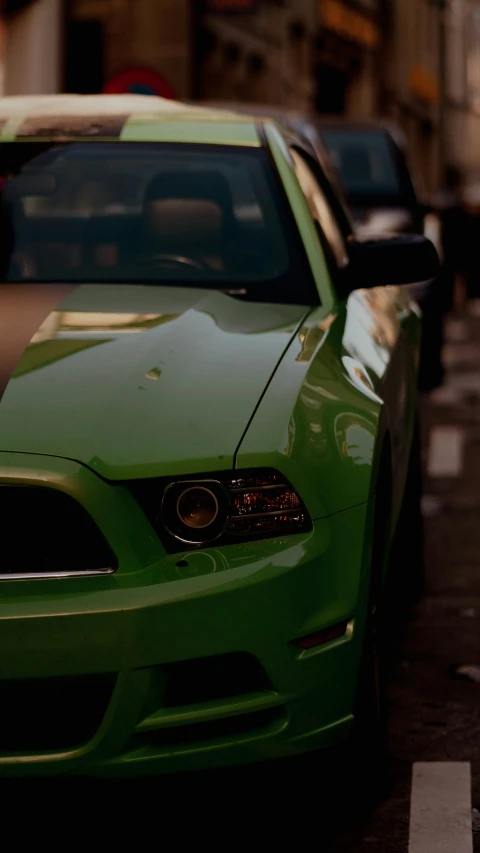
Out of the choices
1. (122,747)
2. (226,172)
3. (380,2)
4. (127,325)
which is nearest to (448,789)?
(122,747)

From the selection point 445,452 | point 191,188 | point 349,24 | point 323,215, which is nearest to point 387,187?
point 445,452

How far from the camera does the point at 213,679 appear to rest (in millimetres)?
3490

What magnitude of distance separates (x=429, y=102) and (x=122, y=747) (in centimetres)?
5015

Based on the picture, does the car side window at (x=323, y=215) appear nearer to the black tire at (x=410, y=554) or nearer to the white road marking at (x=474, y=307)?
the black tire at (x=410, y=554)

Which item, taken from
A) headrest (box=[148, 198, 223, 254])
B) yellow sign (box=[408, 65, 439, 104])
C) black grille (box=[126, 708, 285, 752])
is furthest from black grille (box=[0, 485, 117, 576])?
yellow sign (box=[408, 65, 439, 104])

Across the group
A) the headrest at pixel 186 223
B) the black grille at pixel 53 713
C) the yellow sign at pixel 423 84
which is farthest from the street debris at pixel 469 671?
the yellow sign at pixel 423 84

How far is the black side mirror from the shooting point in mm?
4902

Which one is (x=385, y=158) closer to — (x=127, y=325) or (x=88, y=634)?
(x=127, y=325)

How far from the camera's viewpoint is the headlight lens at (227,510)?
11.6 feet

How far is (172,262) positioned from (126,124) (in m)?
0.57

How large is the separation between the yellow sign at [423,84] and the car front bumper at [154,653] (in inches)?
1773

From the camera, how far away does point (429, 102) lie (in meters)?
52.2

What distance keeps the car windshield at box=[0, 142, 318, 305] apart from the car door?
0.15 metres

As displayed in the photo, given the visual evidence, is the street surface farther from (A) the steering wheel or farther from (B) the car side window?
(A) the steering wheel
